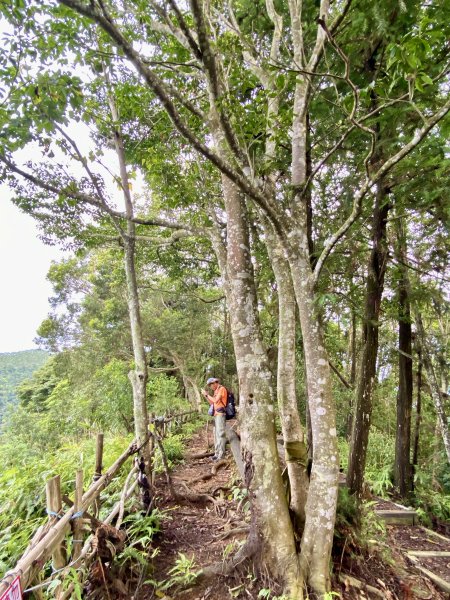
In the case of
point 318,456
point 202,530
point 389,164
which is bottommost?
point 202,530

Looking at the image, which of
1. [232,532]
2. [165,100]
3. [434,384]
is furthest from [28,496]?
[434,384]

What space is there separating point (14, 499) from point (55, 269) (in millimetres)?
14784

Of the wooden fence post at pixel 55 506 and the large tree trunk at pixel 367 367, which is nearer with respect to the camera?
the wooden fence post at pixel 55 506

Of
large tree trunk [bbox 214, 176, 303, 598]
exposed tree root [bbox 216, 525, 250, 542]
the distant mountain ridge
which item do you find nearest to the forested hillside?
large tree trunk [bbox 214, 176, 303, 598]

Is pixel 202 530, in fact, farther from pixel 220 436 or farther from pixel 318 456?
pixel 220 436

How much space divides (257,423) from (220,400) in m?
3.52

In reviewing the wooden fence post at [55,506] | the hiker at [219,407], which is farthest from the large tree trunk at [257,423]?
the hiker at [219,407]

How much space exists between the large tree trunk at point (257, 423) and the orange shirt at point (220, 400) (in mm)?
3348

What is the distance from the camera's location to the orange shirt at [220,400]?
20.5ft

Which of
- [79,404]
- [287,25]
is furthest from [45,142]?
[79,404]

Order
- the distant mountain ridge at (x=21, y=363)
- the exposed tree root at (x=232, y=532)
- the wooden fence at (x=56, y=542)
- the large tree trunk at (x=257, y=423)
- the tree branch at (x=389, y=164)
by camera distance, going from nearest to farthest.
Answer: the wooden fence at (x=56, y=542)
the tree branch at (x=389, y=164)
the large tree trunk at (x=257, y=423)
the exposed tree root at (x=232, y=532)
the distant mountain ridge at (x=21, y=363)

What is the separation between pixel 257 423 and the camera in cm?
292

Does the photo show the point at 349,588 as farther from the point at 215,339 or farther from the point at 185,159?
the point at 215,339

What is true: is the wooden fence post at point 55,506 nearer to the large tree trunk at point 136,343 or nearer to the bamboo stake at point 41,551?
the bamboo stake at point 41,551
